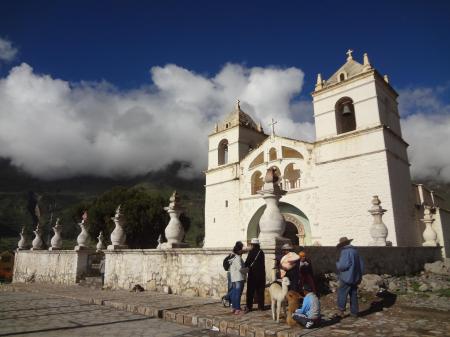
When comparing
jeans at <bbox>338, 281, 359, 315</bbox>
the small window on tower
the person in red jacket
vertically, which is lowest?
jeans at <bbox>338, 281, 359, 315</bbox>

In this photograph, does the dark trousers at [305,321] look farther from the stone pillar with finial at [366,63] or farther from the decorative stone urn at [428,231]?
the stone pillar with finial at [366,63]

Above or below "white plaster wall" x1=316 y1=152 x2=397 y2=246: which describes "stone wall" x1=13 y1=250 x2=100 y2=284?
below

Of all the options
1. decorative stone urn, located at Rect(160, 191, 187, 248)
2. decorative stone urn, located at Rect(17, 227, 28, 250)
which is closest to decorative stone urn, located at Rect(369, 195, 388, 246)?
decorative stone urn, located at Rect(160, 191, 187, 248)

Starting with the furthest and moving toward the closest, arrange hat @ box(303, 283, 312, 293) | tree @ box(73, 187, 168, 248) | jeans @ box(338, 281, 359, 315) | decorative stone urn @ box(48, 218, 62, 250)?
1. tree @ box(73, 187, 168, 248)
2. decorative stone urn @ box(48, 218, 62, 250)
3. hat @ box(303, 283, 312, 293)
4. jeans @ box(338, 281, 359, 315)

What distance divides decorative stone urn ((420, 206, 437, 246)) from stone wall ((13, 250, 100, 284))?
15602 millimetres

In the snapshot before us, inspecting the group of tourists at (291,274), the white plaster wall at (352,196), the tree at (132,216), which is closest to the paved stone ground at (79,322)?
the group of tourists at (291,274)

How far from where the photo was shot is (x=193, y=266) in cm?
848

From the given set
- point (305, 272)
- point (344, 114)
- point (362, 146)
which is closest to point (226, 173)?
point (344, 114)

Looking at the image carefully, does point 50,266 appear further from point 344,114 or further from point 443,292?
point 344,114

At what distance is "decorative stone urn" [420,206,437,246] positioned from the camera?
16141mm

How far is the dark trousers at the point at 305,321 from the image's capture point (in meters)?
4.89

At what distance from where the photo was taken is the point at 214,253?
316 inches

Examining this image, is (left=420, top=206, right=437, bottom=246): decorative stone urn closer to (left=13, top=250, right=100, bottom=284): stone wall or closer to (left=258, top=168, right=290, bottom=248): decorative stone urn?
(left=258, top=168, right=290, bottom=248): decorative stone urn

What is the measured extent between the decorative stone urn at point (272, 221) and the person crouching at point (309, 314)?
192cm
